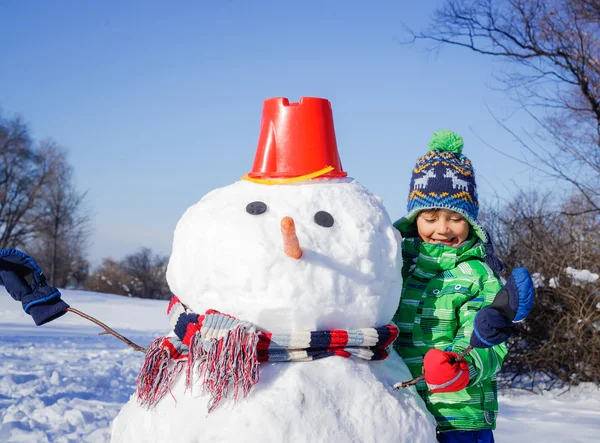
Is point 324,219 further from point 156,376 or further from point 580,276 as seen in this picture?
point 580,276

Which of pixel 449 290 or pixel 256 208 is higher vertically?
pixel 256 208

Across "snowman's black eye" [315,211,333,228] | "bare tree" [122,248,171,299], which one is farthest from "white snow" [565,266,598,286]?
"bare tree" [122,248,171,299]

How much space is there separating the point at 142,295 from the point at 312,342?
2590 cm

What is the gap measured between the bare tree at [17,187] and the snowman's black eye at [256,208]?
2561 centimetres

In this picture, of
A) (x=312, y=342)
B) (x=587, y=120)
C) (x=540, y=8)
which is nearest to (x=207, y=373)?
(x=312, y=342)

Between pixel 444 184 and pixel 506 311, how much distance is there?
0.75 meters

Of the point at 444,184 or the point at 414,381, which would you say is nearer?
the point at 414,381

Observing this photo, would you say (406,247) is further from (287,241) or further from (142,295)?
(142,295)

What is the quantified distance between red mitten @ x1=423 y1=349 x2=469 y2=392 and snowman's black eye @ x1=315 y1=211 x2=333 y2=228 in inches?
19.7

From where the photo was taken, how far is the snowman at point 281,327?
1.71m

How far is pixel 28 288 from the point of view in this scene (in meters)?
2.10

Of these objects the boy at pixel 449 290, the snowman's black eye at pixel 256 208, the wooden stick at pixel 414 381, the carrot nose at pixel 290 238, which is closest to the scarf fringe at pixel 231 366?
the carrot nose at pixel 290 238

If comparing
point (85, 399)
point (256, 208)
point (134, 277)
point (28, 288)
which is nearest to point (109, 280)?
point (134, 277)

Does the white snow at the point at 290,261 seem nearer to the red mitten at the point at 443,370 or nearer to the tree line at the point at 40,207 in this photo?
the red mitten at the point at 443,370
